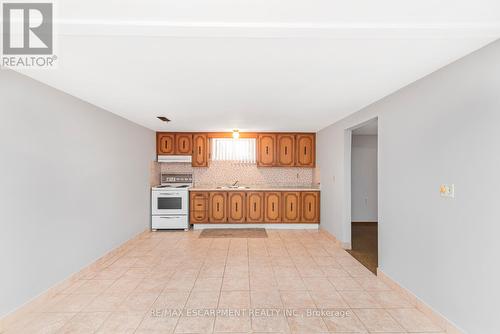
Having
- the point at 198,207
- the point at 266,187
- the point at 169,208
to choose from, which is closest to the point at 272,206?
the point at 266,187

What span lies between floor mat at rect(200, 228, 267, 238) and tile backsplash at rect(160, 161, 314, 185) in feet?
3.99

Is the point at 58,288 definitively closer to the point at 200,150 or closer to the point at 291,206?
the point at 200,150

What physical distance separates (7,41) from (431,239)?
3791 mm

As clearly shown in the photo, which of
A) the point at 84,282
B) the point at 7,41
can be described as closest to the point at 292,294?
the point at 84,282

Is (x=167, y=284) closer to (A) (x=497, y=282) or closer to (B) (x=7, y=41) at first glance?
(B) (x=7, y=41)

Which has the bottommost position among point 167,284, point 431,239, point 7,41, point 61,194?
point 167,284

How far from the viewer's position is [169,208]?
617 cm

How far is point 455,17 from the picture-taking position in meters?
1.63

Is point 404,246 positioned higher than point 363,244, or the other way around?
point 404,246

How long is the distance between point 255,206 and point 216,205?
901 mm

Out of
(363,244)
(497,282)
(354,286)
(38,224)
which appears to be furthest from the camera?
(363,244)

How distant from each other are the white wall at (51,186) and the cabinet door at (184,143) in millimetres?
1907

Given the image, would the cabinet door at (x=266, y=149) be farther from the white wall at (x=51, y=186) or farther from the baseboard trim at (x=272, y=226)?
the white wall at (x=51, y=186)

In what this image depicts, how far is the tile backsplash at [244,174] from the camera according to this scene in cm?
689
